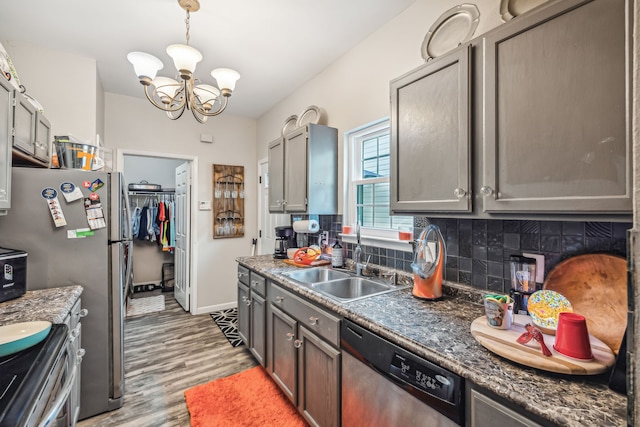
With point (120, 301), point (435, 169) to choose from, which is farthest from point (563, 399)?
point (120, 301)

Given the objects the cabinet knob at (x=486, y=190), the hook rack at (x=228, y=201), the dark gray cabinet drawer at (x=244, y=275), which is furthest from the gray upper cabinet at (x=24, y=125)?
the cabinet knob at (x=486, y=190)

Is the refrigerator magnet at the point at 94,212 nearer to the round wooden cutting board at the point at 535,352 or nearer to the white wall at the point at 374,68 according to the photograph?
the white wall at the point at 374,68

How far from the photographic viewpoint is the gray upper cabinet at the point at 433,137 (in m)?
1.20

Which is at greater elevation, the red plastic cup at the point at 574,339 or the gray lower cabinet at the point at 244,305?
the red plastic cup at the point at 574,339

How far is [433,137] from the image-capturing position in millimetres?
1342

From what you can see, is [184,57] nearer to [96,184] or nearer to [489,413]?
[96,184]

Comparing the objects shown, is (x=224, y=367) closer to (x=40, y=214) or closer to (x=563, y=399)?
(x=40, y=214)

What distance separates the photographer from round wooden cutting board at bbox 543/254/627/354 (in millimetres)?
952

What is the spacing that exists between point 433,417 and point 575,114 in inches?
43.1

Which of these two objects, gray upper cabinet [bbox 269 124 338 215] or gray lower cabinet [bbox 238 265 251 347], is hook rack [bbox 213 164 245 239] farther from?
gray upper cabinet [bbox 269 124 338 215]

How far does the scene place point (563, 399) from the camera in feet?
2.33

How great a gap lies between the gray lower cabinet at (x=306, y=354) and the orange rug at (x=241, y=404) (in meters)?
0.14

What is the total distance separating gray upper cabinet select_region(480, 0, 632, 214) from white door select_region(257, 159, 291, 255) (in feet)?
9.57

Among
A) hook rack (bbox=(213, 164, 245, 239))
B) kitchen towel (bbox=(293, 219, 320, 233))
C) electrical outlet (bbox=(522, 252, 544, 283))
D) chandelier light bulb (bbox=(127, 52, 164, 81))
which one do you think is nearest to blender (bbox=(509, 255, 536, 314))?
electrical outlet (bbox=(522, 252, 544, 283))
